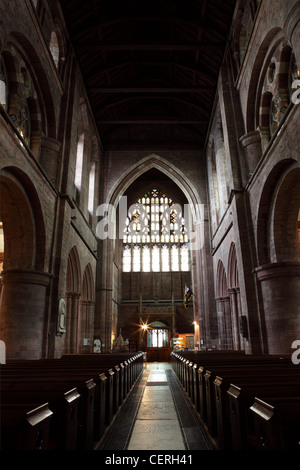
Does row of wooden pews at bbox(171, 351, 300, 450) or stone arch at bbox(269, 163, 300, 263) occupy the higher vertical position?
stone arch at bbox(269, 163, 300, 263)

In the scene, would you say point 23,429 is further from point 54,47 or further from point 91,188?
point 91,188

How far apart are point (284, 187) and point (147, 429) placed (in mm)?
6710

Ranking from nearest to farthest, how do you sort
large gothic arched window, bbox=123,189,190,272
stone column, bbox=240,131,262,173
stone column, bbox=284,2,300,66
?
stone column, bbox=284,2,300,66, stone column, bbox=240,131,262,173, large gothic arched window, bbox=123,189,190,272

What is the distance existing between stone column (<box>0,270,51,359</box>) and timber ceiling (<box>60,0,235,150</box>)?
9.07 meters

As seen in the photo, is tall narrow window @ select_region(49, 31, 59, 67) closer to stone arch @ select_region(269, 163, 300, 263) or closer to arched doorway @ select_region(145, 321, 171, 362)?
stone arch @ select_region(269, 163, 300, 263)

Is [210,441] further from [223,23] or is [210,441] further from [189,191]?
[189,191]

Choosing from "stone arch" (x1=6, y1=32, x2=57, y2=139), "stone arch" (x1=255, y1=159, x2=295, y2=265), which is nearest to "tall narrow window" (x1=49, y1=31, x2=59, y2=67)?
"stone arch" (x1=6, y1=32, x2=57, y2=139)

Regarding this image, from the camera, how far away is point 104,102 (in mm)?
16422

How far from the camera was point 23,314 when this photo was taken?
822 cm

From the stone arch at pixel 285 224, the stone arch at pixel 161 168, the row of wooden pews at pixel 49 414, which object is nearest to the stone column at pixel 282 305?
the stone arch at pixel 285 224

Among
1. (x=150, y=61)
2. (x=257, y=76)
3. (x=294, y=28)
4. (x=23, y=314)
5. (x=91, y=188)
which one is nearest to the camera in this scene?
(x=294, y=28)

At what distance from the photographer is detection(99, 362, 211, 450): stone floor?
3.11 meters

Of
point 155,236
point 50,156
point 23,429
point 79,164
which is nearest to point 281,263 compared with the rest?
point 50,156

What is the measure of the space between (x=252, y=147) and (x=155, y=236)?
50.7ft
